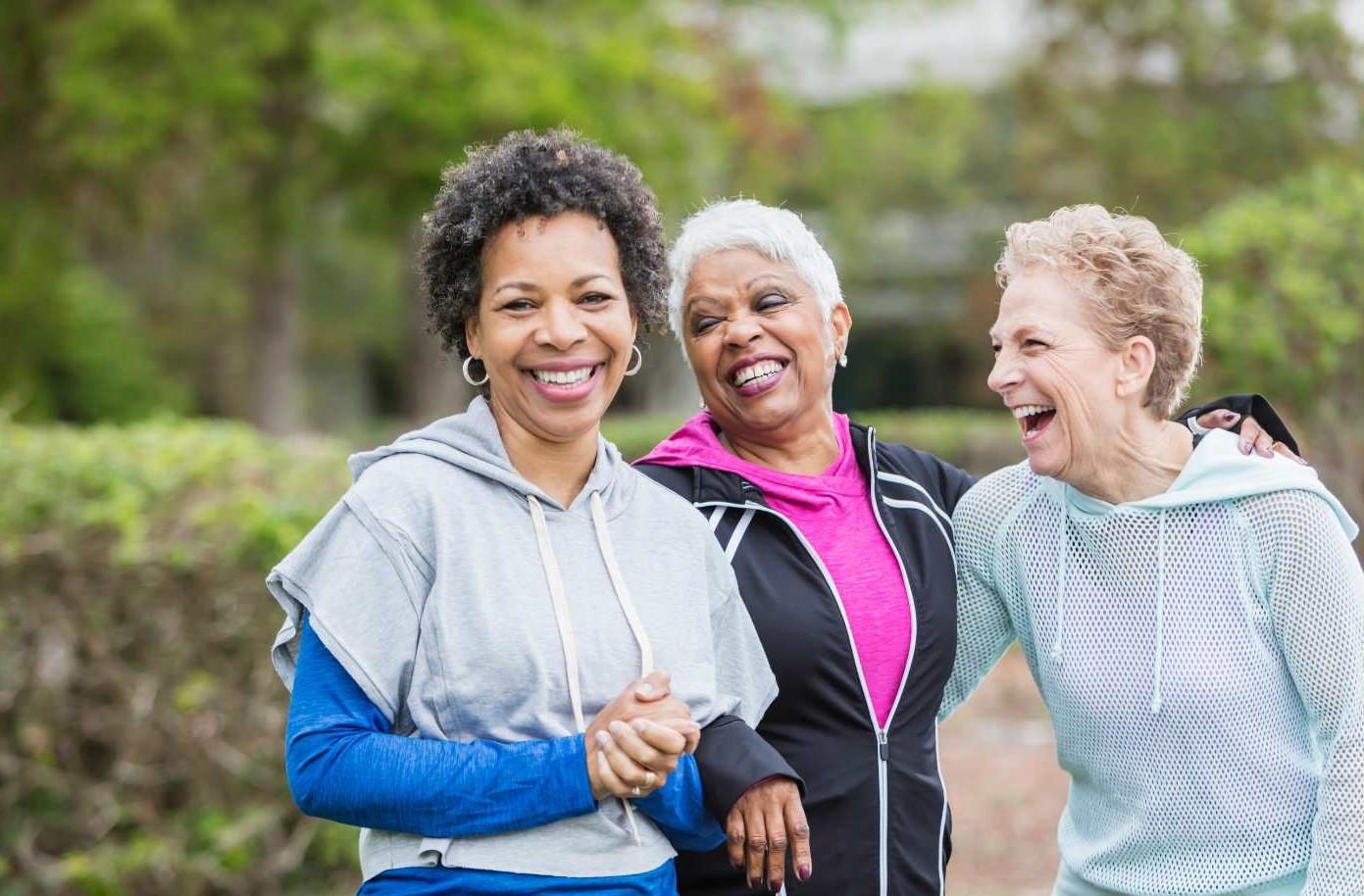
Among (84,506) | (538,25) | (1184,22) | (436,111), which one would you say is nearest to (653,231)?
(84,506)

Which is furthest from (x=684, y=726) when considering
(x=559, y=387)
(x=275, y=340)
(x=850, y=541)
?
(x=275, y=340)

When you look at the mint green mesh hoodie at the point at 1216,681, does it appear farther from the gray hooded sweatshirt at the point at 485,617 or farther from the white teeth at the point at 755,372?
the gray hooded sweatshirt at the point at 485,617

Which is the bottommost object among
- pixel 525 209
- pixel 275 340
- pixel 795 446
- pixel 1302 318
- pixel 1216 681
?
pixel 1216 681

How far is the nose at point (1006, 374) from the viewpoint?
9.76 ft

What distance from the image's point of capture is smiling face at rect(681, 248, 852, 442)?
10.6ft

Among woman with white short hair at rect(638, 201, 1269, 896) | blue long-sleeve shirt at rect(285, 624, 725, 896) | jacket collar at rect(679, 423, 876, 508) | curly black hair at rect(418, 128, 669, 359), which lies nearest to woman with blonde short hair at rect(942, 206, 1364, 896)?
woman with white short hair at rect(638, 201, 1269, 896)

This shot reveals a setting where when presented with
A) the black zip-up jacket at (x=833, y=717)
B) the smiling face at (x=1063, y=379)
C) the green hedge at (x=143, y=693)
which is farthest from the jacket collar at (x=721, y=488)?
the green hedge at (x=143, y=693)

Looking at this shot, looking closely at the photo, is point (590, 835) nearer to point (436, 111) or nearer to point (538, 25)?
point (436, 111)

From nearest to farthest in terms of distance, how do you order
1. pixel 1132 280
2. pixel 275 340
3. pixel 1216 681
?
pixel 1216 681 → pixel 1132 280 → pixel 275 340

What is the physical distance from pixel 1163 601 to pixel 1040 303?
0.61 metres

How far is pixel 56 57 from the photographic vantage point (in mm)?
14914

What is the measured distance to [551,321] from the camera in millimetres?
2621

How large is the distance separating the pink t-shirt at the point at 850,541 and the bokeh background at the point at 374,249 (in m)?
0.37

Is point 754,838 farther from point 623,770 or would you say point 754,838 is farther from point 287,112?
point 287,112
